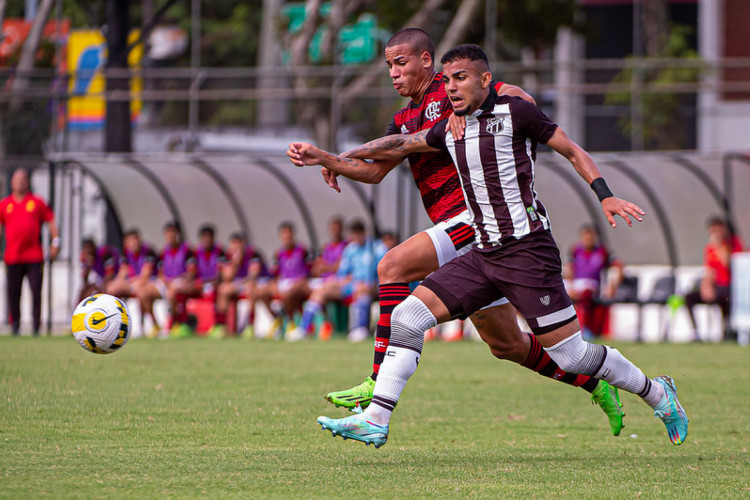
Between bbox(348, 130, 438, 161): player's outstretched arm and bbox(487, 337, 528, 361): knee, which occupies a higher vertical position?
bbox(348, 130, 438, 161): player's outstretched arm

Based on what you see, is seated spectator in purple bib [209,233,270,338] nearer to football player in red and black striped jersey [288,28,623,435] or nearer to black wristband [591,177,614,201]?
A: football player in red and black striped jersey [288,28,623,435]

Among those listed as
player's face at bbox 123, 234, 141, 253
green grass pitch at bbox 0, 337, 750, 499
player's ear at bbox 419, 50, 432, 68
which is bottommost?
green grass pitch at bbox 0, 337, 750, 499

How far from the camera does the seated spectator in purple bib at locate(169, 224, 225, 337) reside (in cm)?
1919

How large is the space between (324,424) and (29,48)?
22483mm

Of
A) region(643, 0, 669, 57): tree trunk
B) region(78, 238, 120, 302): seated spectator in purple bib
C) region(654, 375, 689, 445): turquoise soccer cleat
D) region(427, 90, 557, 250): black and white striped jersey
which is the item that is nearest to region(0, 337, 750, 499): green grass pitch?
region(654, 375, 689, 445): turquoise soccer cleat

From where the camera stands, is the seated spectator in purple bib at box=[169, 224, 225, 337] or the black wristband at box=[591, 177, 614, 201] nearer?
the black wristband at box=[591, 177, 614, 201]

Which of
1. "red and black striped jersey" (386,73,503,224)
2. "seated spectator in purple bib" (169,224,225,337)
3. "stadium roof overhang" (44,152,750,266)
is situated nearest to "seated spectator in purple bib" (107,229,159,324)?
"seated spectator in purple bib" (169,224,225,337)

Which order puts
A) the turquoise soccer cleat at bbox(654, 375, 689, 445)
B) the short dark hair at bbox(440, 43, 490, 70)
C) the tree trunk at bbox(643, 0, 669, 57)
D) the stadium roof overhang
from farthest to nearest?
the tree trunk at bbox(643, 0, 669, 57)
the stadium roof overhang
the turquoise soccer cleat at bbox(654, 375, 689, 445)
the short dark hair at bbox(440, 43, 490, 70)

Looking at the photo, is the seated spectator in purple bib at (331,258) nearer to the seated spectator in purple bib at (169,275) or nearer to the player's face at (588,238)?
the seated spectator in purple bib at (169,275)

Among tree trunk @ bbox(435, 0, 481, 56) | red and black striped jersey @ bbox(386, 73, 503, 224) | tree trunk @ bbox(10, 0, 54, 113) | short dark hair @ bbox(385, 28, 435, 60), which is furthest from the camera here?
tree trunk @ bbox(435, 0, 481, 56)

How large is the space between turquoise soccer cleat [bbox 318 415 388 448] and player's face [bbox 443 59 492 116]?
1813 millimetres

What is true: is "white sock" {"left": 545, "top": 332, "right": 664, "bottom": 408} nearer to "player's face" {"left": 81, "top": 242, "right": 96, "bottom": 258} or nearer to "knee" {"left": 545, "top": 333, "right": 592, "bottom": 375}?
"knee" {"left": 545, "top": 333, "right": 592, "bottom": 375}

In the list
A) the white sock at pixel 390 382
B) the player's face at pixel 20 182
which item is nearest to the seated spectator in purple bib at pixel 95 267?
the player's face at pixel 20 182

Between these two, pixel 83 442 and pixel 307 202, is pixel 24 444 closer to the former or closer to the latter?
pixel 83 442
